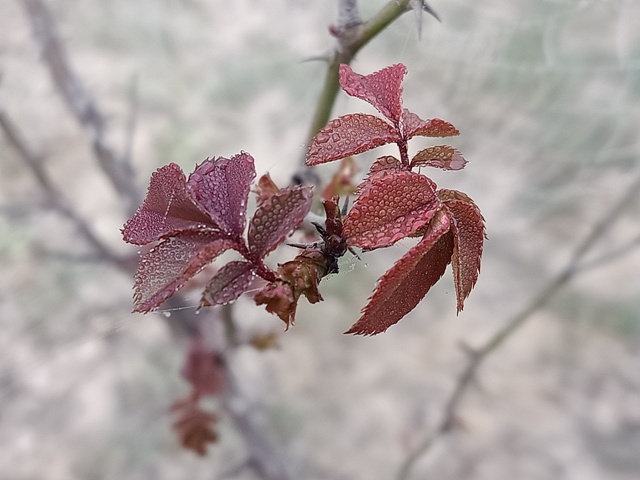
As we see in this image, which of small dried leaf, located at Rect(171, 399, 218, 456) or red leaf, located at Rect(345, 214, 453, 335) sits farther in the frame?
small dried leaf, located at Rect(171, 399, 218, 456)

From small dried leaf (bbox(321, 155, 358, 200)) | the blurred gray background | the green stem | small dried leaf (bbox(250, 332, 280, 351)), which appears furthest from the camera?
the blurred gray background

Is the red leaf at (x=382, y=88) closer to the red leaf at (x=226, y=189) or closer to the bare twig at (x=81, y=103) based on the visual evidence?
the red leaf at (x=226, y=189)

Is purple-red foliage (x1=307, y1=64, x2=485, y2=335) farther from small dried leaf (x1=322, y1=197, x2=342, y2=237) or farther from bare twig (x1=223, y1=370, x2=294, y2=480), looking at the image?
bare twig (x1=223, y1=370, x2=294, y2=480)

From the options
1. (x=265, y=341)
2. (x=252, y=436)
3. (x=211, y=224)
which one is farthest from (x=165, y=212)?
(x=252, y=436)

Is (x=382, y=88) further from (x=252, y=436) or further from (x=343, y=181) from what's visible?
(x=252, y=436)

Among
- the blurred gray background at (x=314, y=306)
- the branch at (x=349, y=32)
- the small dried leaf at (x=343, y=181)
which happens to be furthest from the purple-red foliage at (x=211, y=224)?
the blurred gray background at (x=314, y=306)

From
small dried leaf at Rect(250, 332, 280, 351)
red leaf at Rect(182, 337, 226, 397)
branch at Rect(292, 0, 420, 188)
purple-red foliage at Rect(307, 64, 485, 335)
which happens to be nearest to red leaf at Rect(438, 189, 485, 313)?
purple-red foliage at Rect(307, 64, 485, 335)

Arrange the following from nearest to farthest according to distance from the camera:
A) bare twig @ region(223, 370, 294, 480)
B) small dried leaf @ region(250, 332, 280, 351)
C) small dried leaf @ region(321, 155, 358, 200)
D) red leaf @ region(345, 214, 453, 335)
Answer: red leaf @ region(345, 214, 453, 335) → small dried leaf @ region(321, 155, 358, 200) → small dried leaf @ region(250, 332, 280, 351) → bare twig @ region(223, 370, 294, 480)
